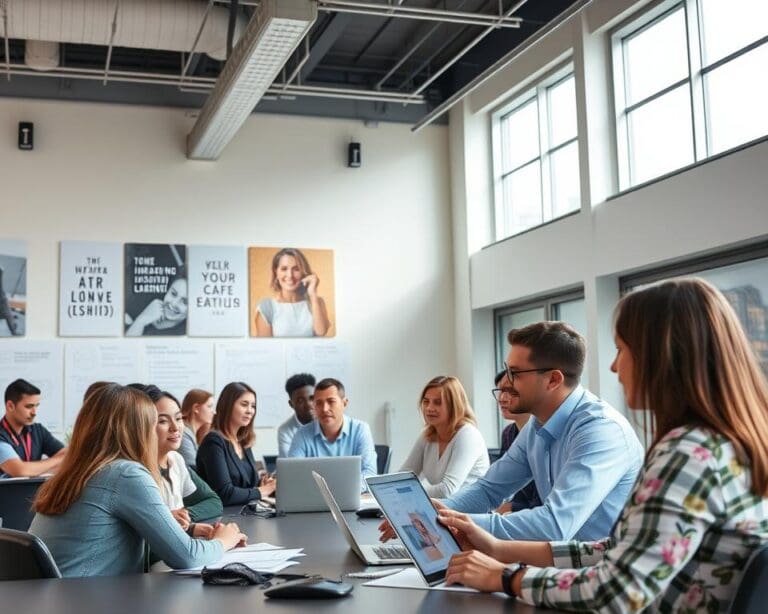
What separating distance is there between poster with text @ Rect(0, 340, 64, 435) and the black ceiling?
204cm

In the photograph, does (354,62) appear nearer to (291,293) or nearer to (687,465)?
(291,293)

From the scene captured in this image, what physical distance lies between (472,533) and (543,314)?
18.0ft

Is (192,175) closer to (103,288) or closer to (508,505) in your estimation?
(103,288)

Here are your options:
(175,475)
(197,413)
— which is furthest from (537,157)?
(175,475)

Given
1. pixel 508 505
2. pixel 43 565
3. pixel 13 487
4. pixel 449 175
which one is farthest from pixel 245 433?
pixel 449 175

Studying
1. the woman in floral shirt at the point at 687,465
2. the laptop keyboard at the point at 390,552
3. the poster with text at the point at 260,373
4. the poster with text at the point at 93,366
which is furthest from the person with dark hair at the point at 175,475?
the poster with text at the point at 260,373

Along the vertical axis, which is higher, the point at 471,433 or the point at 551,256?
the point at 551,256

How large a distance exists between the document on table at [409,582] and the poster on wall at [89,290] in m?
5.75

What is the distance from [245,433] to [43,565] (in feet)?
9.12

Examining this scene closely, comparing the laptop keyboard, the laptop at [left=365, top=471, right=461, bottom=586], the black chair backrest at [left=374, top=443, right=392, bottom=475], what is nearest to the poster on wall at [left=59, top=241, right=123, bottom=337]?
the black chair backrest at [left=374, top=443, right=392, bottom=475]

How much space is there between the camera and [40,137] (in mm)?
7539

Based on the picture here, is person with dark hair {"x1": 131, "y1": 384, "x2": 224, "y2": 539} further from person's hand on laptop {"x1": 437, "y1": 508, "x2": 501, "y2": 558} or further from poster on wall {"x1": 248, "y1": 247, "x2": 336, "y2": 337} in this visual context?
poster on wall {"x1": 248, "y1": 247, "x2": 336, "y2": 337}

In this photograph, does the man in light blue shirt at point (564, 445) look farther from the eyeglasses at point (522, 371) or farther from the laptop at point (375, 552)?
the laptop at point (375, 552)

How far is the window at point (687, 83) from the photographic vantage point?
5293 millimetres
